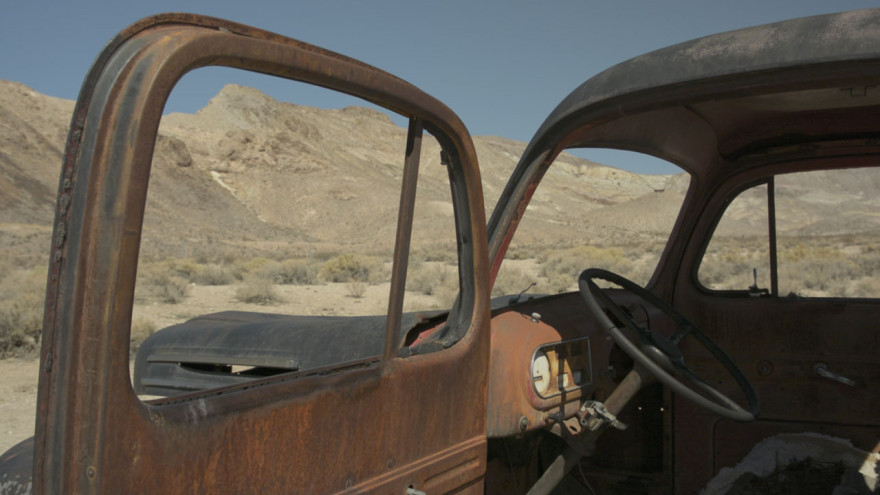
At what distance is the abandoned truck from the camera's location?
121 cm

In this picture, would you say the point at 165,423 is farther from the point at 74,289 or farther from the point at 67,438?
the point at 74,289

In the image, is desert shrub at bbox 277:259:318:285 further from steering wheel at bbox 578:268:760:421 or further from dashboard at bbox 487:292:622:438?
steering wheel at bbox 578:268:760:421

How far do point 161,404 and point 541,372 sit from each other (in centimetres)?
149

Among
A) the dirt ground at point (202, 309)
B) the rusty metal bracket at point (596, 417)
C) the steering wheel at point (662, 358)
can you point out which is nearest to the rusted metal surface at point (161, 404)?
the rusty metal bracket at point (596, 417)

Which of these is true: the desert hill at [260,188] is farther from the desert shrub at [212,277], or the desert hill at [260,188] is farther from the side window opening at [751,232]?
the side window opening at [751,232]

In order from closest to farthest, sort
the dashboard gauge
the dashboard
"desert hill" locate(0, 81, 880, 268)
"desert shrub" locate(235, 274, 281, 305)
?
1. the dashboard
2. the dashboard gauge
3. "desert shrub" locate(235, 274, 281, 305)
4. "desert hill" locate(0, 81, 880, 268)

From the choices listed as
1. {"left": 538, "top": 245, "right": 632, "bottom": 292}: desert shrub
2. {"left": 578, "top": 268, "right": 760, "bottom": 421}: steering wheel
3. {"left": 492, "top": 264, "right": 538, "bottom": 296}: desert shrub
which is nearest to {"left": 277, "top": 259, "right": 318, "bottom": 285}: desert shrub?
{"left": 492, "top": 264, "right": 538, "bottom": 296}: desert shrub

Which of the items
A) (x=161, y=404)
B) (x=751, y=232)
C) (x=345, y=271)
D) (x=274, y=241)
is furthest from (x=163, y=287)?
(x=274, y=241)

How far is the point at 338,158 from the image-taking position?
2741 inches

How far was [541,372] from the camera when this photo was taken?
2586mm

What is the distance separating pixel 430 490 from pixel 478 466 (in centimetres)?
26

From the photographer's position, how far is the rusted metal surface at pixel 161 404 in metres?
1.18

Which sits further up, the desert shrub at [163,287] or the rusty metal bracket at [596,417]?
the desert shrub at [163,287]

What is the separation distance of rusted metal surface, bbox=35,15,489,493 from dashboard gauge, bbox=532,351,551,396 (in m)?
0.70
